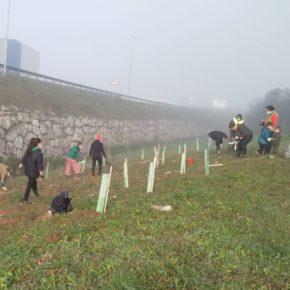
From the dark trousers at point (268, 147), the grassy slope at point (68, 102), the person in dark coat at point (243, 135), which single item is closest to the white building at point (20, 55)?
the grassy slope at point (68, 102)

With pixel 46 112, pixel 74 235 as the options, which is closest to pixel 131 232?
pixel 74 235

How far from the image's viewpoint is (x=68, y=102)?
3098 cm

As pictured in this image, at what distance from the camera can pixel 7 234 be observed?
792 cm

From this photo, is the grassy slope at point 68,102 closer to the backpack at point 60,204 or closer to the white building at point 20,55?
the white building at point 20,55

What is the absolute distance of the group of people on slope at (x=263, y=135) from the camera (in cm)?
1612

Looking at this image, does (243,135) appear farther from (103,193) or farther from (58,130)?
(58,130)

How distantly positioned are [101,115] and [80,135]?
4.88 m

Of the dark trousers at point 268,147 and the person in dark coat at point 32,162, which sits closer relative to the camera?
the person in dark coat at point 32,162

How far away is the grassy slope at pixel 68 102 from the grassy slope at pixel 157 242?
51.1 feet

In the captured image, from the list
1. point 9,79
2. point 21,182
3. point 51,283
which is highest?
point 9,79

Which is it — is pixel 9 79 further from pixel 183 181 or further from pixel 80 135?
pixel 183 181

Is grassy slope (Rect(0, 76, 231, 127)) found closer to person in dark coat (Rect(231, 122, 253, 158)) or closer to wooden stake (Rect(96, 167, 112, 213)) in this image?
person in dark coat (Rect(231, 122, 253, 158))

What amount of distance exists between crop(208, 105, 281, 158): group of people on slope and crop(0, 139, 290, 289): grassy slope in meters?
5.64

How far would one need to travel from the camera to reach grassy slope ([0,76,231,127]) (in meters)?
25.2
